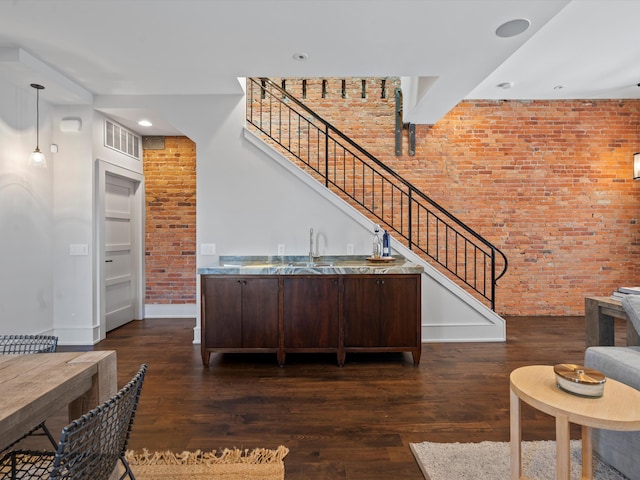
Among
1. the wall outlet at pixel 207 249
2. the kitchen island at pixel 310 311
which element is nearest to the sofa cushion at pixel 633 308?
the kitchen island at pixel 310 311

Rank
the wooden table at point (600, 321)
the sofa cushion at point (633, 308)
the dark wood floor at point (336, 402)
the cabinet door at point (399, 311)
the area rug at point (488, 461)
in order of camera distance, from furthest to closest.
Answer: the cabinet door at point (399, 311) → the wooden table at point (600, 321) → the dark wood floor at point (336, 402) → the sofa cushion at point (633, 308) → the area rug at point (488, 461)

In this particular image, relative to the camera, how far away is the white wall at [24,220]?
358 cm

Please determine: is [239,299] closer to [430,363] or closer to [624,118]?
[430,363]

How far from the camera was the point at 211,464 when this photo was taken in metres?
1.98

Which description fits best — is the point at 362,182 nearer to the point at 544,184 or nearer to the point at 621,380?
the point at 544,184

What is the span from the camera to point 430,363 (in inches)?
140

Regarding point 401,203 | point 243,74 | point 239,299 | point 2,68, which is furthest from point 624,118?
point 2,68

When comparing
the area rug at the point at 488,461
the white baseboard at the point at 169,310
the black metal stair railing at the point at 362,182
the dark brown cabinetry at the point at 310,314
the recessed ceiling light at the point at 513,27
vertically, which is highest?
the recessed ceiling light at the point at 513,27

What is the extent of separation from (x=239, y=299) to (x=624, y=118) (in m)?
6.53

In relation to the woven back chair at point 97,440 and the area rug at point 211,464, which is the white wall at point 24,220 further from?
the woven back chair at point 97,440

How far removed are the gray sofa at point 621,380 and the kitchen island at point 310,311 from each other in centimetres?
161

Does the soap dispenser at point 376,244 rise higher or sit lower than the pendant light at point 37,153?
lower

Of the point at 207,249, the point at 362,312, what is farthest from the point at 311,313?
the point at 207,249

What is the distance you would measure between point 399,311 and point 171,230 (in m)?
3.83
